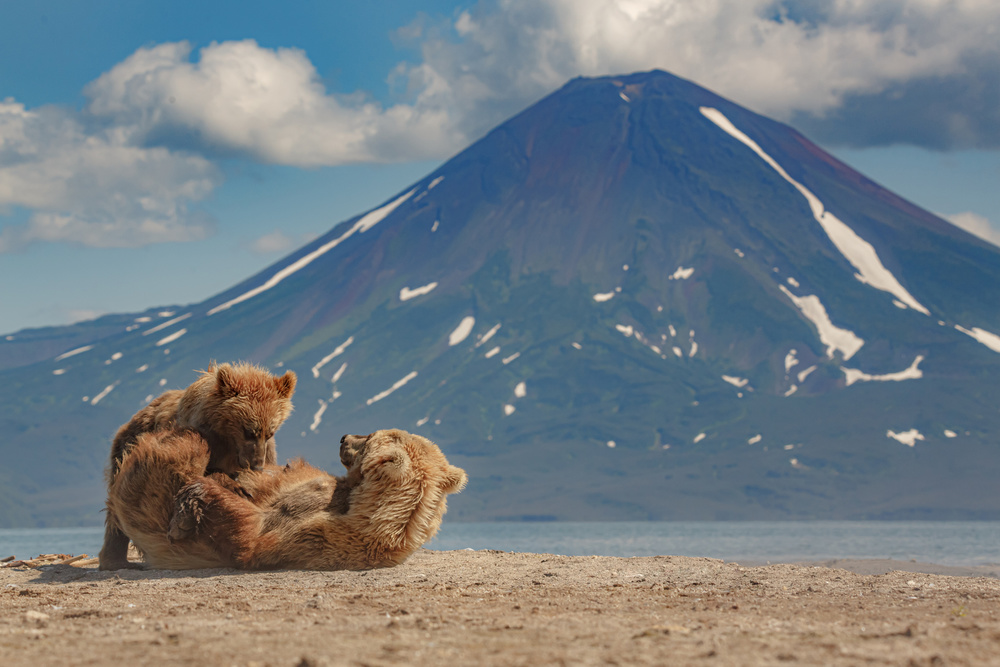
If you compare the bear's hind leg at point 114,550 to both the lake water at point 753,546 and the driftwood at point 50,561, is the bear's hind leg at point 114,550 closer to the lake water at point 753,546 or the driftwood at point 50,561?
the driftwood at point 50,561

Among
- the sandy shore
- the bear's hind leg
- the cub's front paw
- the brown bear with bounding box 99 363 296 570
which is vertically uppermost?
the brown bear with bounding box 99 363 296 570

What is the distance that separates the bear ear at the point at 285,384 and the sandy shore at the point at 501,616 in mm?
1647

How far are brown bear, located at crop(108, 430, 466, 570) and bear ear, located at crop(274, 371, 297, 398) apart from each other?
2.38 ft

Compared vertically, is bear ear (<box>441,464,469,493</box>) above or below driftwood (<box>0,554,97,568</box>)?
above

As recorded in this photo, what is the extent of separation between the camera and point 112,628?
639cm

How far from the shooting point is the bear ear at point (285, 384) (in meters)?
9.39

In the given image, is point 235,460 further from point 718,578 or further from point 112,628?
point 718,578

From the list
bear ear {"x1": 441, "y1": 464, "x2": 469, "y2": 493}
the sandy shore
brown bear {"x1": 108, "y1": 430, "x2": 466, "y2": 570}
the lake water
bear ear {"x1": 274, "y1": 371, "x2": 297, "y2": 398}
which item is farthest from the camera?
the lake water

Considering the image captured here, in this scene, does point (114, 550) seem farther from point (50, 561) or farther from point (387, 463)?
point (387, 463)

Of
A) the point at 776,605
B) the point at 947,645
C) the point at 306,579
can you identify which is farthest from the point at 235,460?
the point at 947,645

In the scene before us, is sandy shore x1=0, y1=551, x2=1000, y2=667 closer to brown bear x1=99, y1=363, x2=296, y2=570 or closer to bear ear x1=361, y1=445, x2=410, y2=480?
bear ear x1=361, y1=445, x2=410, y2=480

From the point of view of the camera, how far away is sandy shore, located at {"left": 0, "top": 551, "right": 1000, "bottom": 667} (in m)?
5.35

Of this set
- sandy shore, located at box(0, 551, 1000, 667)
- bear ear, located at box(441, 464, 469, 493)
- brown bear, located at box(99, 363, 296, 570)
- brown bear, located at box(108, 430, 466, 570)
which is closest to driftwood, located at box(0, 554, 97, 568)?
sandy shore, located at box(0, 551, 1000, 667)

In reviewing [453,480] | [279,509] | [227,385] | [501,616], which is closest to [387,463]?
[453,480]
